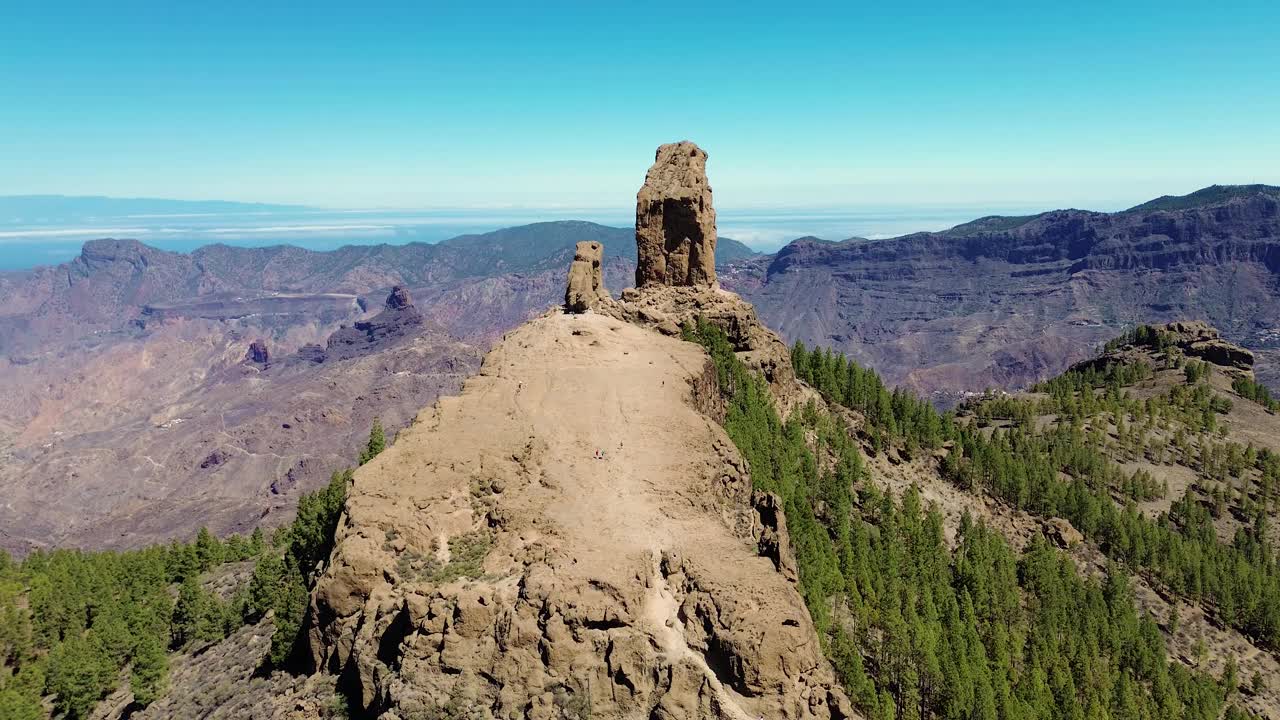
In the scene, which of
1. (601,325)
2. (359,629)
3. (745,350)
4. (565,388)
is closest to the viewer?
(359,629)

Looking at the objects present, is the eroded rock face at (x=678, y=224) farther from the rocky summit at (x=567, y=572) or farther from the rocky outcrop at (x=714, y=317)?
the rocky summit at (x=567, y=572)

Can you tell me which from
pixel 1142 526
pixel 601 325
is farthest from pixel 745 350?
pixel 1142 526

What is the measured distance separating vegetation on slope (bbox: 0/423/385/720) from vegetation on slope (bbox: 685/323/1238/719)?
127ft

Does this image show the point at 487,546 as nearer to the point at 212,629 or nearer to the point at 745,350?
the point at 212,629

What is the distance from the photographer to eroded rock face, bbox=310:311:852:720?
1214 inches

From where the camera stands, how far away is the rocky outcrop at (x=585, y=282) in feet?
278

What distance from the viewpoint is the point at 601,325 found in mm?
77562

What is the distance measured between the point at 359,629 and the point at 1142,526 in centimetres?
12204

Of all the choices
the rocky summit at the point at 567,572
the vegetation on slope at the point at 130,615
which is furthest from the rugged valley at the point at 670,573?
the vegetation on slope at the point at 130,615

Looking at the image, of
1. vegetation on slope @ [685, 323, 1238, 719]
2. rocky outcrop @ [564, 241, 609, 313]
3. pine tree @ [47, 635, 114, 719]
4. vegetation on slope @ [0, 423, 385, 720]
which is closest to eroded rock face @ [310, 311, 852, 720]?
vegetation on slope @ [0, 423, 385, 720]

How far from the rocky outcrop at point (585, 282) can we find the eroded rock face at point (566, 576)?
29.6m

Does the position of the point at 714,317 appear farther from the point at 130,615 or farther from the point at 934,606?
the point at 130,615

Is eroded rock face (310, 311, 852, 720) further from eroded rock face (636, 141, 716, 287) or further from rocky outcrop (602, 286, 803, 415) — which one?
eroded rock face (636, 141, 716, 287)

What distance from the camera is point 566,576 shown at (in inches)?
1318
